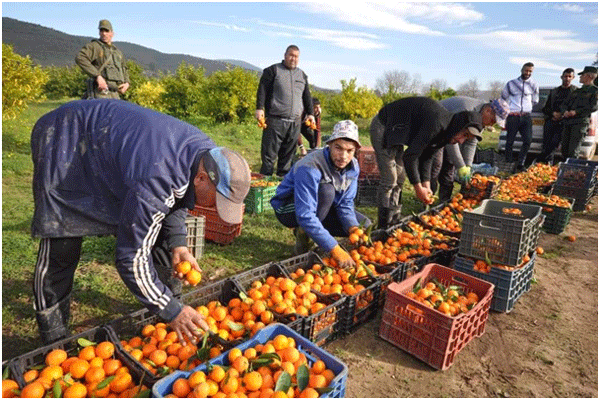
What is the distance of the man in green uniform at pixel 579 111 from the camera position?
29.8 feet

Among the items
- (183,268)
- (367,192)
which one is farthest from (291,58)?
(183,268)

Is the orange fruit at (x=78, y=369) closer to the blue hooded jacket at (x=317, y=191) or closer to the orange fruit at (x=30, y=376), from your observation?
the orange fruit at (x=30, y=376)

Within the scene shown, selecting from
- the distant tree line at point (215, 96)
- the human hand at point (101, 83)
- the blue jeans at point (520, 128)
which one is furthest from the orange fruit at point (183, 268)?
the distant tree line at point (215, 96)

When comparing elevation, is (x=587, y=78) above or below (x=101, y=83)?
above

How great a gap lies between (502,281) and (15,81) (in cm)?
885

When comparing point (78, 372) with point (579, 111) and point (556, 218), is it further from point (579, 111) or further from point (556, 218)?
point (579, 111)

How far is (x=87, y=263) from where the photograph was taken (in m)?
4.34

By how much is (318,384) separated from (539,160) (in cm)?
1116

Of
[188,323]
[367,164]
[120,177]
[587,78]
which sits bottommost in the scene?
[188,323]

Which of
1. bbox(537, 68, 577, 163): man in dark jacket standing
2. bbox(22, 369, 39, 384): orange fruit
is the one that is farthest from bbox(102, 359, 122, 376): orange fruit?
bbox(537, 68, 577, 163): man in dark jacket standing

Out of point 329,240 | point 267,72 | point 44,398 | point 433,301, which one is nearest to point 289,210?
point 329,240

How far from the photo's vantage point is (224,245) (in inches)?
201

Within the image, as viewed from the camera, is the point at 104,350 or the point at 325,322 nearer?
the point at 104,350

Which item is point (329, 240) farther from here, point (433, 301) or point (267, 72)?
point (267, 72)
